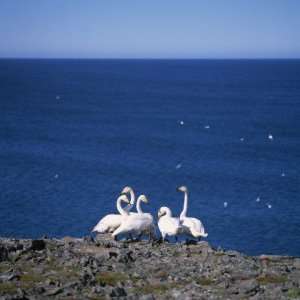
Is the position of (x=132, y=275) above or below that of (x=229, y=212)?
above

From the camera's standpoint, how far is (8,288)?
15359 millimetres

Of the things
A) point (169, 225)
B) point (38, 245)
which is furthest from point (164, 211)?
point (38, 245)

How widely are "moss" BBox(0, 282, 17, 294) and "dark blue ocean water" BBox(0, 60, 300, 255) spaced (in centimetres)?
2894

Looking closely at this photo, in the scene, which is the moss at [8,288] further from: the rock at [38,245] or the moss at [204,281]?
the moss at [204,281]

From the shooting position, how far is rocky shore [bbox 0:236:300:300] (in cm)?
1537

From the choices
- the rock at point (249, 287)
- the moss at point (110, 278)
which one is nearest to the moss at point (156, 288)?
the moss at point (110, 278)

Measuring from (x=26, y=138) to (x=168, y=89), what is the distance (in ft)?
331

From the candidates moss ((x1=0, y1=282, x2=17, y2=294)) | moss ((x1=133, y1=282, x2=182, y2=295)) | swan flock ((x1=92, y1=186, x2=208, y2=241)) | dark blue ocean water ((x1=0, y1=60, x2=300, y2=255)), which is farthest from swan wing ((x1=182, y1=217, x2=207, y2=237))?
dark blue ocean water ((x1=0, y1=60, x2=300, y2=255))

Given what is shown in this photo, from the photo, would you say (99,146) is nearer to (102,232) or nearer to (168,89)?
(102,232)

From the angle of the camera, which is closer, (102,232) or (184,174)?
(102,232)

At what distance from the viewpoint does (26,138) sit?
8869cm

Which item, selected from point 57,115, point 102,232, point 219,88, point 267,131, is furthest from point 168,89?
point 102,232

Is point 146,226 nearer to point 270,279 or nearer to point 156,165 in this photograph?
point 270,279

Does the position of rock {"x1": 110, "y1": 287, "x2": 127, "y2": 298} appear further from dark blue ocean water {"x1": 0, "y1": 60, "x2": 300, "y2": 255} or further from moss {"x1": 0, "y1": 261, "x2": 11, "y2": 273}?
dark blue ocean water {"x1": 0, "y1": 60, "x2": 300, "y2": 255}
